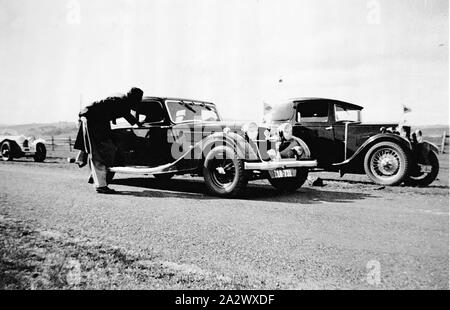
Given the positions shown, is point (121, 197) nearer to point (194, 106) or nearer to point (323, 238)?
point (194, 106)

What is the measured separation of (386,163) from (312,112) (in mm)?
2004

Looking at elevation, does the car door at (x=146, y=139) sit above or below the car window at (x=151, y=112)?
below

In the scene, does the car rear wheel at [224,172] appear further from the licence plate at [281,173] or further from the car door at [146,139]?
the car door at [146,139]

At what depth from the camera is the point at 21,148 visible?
12609 millimetres

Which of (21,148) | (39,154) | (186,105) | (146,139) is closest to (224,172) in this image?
(146,139)

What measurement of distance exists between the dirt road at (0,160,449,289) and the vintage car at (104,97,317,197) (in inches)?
17.4

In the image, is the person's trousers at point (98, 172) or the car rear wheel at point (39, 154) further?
the car rear wheel at point (39, 154)

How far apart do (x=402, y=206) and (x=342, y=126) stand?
334 cm

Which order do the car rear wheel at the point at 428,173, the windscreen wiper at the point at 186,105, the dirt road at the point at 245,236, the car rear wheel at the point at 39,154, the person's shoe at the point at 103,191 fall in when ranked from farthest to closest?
1. the car rear wheel at the point at 39,154
2. the car rear wheel at the point at 428,173
3. the windscreen wiper at the point at 186,105
4. the person's shoe at the point at 103,191
5. the dirt road at the point at 245,236

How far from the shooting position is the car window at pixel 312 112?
7820mm

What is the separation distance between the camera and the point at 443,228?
346 cm

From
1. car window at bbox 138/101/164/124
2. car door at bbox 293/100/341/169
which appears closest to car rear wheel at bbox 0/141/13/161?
car window at bbox 138/101/164/124

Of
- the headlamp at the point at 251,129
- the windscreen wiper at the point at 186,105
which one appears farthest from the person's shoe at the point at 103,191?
the headlamp at the point at 251,129
